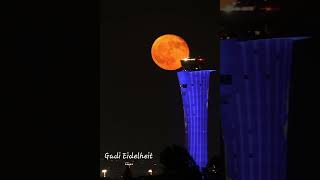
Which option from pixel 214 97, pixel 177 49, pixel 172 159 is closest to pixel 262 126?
pixel 172 159

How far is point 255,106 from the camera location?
14.1 feet

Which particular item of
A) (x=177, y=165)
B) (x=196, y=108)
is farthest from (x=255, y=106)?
(x=196, y=108)

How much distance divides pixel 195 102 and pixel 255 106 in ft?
32.7

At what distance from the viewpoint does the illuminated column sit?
46.3 ft

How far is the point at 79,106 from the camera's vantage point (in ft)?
6.59

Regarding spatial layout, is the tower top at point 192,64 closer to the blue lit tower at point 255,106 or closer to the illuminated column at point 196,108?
the illuminated column at point 196,108

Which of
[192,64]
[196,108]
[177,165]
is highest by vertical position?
[192,64]

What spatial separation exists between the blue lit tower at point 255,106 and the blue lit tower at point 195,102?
31.6 ft

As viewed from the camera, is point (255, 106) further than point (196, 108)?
No

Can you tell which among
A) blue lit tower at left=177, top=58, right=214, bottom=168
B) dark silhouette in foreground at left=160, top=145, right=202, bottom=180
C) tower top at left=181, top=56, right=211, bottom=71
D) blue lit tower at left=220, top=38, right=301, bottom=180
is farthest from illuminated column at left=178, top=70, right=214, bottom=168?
blue lit tower at left=220, top=38, right=301, bottom=180

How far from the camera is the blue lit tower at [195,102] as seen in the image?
14.1 m

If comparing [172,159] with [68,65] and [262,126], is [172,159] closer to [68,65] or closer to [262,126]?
[262,126]

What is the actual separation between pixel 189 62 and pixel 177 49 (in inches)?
317

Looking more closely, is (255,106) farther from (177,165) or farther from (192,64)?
(192,64)
